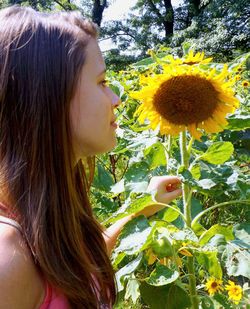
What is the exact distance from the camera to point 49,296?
85 centimetres

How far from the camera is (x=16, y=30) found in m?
0.92

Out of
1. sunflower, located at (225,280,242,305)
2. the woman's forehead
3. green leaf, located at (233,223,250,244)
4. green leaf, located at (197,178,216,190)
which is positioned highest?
the woman's forehead

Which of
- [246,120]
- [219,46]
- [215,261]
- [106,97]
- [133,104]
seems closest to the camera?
[106,97]

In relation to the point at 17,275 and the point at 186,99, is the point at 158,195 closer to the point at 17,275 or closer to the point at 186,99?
the point at 186,99

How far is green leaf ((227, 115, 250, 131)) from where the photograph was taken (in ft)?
4.43

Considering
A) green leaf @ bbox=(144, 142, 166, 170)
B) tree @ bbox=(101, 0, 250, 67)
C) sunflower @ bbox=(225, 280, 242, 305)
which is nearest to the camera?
green leaf @ bbox=(144, 142, 166, 170)

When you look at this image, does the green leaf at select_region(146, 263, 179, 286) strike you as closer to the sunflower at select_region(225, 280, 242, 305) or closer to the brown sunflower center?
the brown sunflower center

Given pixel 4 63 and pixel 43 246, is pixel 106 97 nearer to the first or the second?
pixel 4 63

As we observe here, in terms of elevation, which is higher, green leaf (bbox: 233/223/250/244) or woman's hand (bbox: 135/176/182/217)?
woman's hand (bbox: 135/176/182/217)

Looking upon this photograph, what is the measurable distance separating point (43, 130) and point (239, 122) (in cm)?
63

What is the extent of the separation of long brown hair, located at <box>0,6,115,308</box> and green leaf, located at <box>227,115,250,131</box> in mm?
551

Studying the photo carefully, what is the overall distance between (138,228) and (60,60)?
450 millimetres

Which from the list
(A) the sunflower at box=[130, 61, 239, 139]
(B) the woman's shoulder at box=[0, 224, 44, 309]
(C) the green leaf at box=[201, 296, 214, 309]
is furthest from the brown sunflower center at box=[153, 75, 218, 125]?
(B) the woman's shoulder at box=[0, 224, 44, 309]

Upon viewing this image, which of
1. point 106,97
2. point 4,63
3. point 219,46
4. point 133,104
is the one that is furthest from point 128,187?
point 219,46
